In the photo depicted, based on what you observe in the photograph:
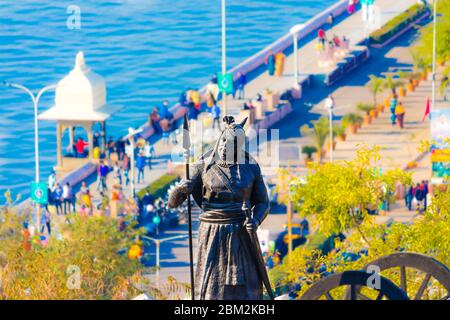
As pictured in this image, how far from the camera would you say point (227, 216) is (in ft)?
76.4

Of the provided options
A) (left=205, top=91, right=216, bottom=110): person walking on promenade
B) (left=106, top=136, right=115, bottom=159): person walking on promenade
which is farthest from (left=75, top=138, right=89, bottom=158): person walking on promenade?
(left=205, top=91, right=216, bottom=110): person walking on promenade

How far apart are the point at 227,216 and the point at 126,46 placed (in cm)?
7670

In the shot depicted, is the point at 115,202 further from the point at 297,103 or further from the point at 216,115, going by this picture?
the point at 297,103

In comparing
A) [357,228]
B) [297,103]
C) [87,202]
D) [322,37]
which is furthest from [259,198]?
[322,37]

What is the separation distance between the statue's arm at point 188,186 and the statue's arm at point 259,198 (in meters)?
0.67

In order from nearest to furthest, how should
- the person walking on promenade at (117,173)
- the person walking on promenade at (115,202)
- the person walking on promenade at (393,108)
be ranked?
the person walking on promenade at (115,202)
the person walking on promenade at (117,173)
the person walking on promenade at (393,108)

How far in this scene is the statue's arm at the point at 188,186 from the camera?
76.4 ft

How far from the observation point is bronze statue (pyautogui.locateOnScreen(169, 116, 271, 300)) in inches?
917

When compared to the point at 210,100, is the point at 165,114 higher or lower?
lower

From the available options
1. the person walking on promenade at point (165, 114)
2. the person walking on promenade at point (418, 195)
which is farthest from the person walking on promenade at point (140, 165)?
the person walking on promenade at point (418, 195)

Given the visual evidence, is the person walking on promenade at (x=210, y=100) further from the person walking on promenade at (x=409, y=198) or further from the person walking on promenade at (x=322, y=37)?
the person walking on promenade at (x=409, y=198)

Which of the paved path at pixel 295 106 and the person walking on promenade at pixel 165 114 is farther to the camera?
the person walking on promenade at pixel 165 114
